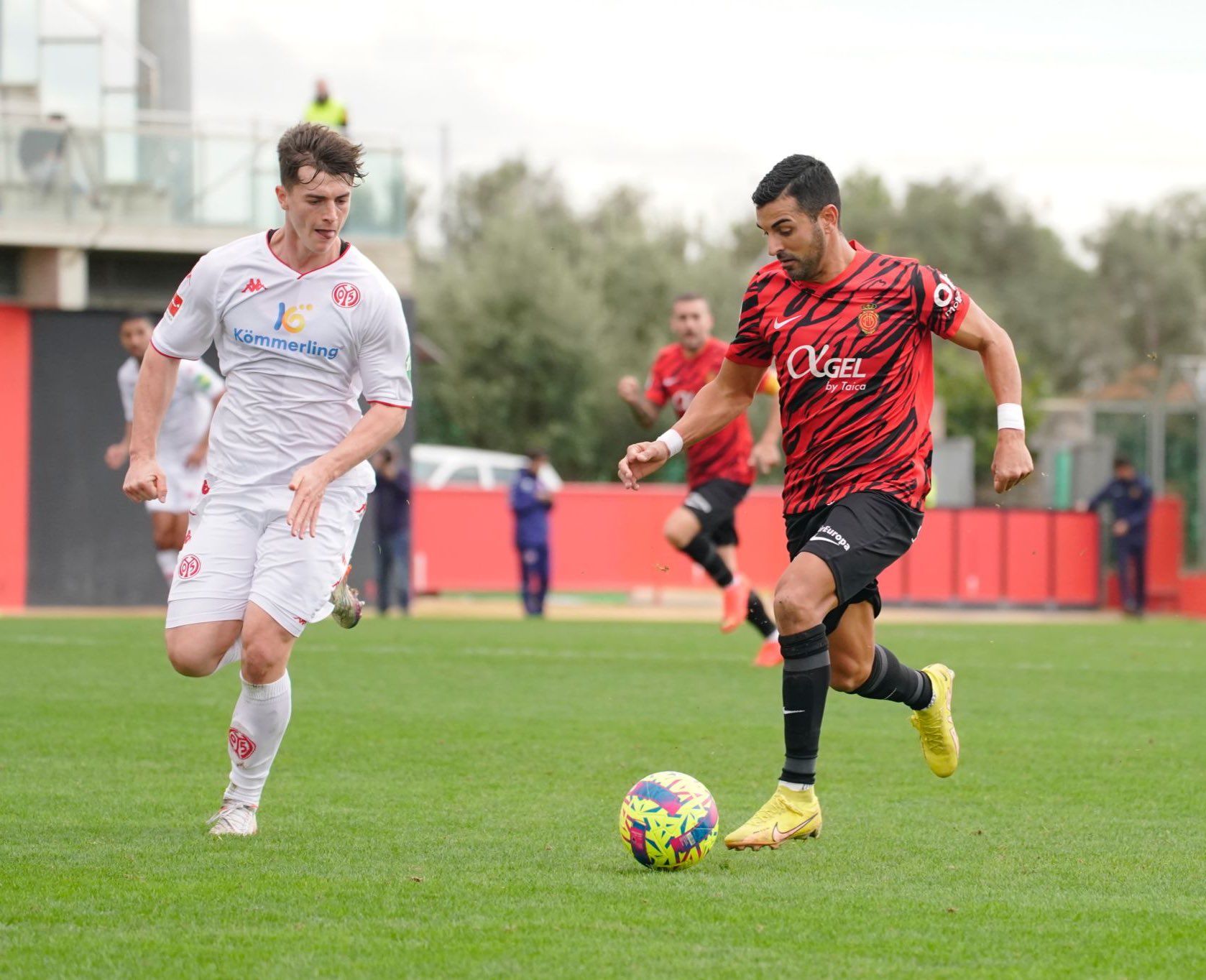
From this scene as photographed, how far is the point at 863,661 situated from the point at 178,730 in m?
4.26

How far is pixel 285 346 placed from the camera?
634 cm

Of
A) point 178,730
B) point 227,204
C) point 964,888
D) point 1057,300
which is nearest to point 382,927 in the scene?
point 964,888

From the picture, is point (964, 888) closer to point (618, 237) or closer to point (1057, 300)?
point (618, 237)

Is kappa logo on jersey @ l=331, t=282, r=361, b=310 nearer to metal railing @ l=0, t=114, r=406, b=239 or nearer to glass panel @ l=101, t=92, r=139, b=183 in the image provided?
metal railing @ l=0, t=114, r=406, b=239

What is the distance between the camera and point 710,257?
49.2m

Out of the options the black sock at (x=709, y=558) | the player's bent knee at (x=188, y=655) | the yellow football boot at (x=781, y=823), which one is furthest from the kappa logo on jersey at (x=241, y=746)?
the black sock at (x=709, y=558)

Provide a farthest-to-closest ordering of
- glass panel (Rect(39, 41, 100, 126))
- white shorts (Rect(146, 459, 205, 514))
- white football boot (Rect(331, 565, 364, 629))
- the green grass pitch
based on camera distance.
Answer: glass panel (Rect(39, 41, 100, 126)), white shorts (Rect(146, 459, 205, 514)), white football boot (Rect(331, 565, 364, 629)), the green grass pitch

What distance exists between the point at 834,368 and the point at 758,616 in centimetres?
649

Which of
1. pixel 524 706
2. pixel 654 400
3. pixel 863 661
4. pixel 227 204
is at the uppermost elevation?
pixel 227 204

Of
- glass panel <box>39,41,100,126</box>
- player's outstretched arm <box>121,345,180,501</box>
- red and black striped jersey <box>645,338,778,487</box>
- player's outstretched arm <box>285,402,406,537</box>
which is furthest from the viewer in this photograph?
glass panel <box>39,41,100,126</box>

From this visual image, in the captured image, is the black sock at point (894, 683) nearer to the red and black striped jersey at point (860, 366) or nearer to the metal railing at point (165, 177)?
the red and black striped jersey at point (860, 366)

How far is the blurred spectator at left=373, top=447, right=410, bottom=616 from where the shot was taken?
72.8 feet

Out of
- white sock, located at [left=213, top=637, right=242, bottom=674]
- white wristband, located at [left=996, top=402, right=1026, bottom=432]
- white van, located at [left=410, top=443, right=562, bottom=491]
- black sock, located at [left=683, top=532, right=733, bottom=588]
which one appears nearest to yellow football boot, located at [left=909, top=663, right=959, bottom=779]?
white wristband, located at [left=996, top=402, right=1026, bottom=432]

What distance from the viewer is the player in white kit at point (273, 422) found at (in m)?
6.19
